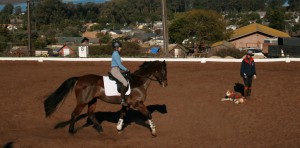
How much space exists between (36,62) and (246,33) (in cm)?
5582

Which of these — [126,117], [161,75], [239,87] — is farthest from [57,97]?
[239,87]

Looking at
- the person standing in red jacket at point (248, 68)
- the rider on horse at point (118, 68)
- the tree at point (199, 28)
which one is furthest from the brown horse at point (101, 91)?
the tree at point (199, 28)

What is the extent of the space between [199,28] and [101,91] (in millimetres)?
65564

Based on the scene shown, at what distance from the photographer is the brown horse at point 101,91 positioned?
41.6ft

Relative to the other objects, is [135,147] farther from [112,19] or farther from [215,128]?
[112,19]

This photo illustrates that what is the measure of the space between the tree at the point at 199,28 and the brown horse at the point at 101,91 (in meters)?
63.5

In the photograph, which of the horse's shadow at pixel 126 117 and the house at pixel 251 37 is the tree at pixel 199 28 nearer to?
the house at pixel 251 37

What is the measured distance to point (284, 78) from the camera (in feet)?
71.5

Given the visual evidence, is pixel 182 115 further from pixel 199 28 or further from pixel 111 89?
pixel 199 28

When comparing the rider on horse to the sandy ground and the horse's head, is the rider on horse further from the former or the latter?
the sandy ground

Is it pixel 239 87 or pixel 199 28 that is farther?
pixel 199 28

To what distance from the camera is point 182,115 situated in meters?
15.4

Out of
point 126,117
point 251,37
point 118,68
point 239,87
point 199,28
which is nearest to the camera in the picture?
point 118,68

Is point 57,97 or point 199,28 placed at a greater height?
point 199,28
